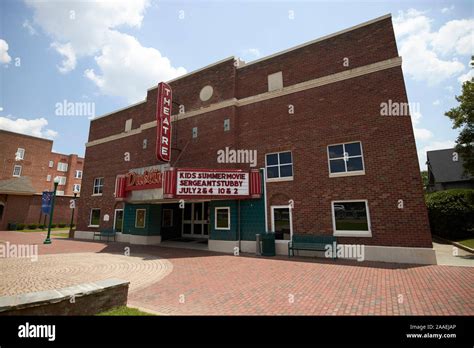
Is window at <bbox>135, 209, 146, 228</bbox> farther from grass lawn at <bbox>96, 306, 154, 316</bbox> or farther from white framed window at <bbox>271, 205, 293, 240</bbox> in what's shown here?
grass lawn at <bbox>96, 306, 154, 316</bbox>

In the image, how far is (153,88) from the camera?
806 inches

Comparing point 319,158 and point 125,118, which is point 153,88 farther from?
point 319,158

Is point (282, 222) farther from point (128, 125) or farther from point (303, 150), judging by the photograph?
point (128, 125)

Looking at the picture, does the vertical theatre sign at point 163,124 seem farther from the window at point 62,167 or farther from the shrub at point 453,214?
the window at point 62,167

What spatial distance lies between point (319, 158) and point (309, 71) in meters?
5.54

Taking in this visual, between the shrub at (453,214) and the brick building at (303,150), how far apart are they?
8753mm

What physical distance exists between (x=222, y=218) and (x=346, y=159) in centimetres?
810

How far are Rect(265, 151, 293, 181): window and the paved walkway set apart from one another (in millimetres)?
5386

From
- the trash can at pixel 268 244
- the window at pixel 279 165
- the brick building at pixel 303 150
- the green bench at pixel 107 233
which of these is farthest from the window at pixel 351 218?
the green bench at pixel 107 233

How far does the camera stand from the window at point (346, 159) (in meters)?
12.1

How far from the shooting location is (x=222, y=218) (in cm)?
1502

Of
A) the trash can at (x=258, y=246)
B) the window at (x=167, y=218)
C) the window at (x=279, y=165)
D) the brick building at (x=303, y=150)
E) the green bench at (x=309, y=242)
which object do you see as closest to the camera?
the brick building at (x=303, y=150)

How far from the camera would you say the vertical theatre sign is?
1608 centimetres

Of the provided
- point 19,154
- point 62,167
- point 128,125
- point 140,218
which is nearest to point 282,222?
point 140,218
